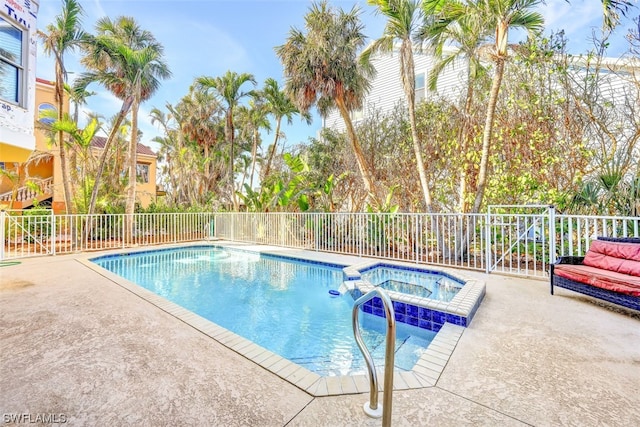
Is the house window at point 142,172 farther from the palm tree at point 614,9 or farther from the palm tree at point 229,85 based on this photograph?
the palm tree at point 614,9

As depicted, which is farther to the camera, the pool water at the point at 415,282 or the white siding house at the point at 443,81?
the white siding house at the point at 443,81

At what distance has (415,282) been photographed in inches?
245

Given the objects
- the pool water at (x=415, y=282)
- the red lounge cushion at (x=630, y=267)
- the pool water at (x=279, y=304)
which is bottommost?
the pool water at (x=279, y=304)

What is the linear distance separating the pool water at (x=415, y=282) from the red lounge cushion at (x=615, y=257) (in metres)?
2.06

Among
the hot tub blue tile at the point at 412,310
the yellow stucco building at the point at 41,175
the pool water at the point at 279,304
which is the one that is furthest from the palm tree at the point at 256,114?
the hot tub blue tile at the point at 412,310

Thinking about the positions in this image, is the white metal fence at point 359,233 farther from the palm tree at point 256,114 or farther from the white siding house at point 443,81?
the palm tree at point 256,114

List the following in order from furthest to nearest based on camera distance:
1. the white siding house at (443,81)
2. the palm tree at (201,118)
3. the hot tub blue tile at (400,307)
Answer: the palm tree at (201,118) → the white siding house at (443,81) → the hot tub blue tile at (400,307)

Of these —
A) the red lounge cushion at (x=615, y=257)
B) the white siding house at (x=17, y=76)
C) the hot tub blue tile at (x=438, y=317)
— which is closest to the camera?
the hot tub blue tile at (x=438, y=317)

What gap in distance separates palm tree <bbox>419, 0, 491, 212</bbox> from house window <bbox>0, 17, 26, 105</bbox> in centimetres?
834

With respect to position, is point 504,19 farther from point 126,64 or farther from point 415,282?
point 126,64

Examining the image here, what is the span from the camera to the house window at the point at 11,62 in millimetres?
4900

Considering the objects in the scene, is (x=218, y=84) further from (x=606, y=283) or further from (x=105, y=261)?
(x=606, y=283)

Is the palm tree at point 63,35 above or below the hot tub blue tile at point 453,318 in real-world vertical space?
above

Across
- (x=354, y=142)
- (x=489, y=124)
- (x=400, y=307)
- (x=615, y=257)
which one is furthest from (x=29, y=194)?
(x=615, y=257)
